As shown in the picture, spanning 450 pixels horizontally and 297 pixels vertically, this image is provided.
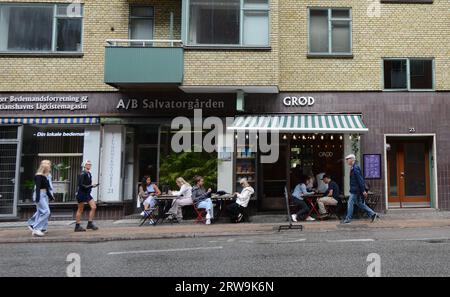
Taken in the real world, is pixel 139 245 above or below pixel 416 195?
below

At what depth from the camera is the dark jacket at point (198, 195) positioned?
13.1 metres

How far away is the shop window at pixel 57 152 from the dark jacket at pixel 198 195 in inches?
165

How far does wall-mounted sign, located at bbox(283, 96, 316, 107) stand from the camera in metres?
14.6

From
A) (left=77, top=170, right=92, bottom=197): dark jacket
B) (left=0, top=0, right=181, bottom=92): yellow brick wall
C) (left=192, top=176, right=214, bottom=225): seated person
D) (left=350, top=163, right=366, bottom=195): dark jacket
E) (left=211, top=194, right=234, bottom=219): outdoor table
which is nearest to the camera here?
(left=77, top=170, right=92, bottom=197): dark jacket

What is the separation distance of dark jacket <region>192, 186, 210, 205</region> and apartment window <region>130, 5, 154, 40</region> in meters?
5.62

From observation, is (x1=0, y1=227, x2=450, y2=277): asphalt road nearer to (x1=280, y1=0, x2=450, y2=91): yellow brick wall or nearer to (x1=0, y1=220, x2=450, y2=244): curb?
(x1=0, y1=220, x2=450, y2=244): curb

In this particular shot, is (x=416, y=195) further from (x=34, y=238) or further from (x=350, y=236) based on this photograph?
(x=34, y=238)

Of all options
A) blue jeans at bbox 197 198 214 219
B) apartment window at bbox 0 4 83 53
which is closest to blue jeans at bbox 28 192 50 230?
blue jeans at bbox 197 198 214 219

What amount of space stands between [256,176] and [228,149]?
127 centimetres

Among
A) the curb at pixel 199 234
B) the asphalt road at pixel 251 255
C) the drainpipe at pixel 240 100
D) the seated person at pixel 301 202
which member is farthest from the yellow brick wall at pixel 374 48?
the asphalt road at pixel 251 255

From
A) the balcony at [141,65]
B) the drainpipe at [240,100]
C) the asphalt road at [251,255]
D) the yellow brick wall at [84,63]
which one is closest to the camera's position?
the asphalt road at [251,255]

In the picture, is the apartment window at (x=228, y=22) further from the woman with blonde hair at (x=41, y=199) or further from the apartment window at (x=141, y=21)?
the woman with blonde hair at (x=41, y=199)
